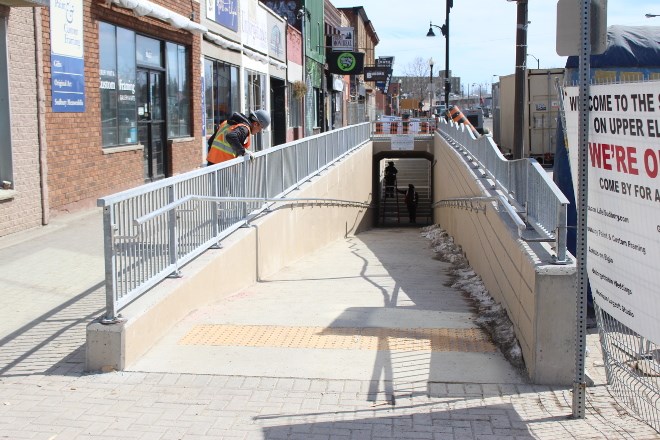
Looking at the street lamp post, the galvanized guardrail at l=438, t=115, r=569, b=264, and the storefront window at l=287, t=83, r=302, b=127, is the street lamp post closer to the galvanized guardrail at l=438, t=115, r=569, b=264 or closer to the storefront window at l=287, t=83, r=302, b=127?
the galvanized guardrail at l=438, t=115, r=569, b=264

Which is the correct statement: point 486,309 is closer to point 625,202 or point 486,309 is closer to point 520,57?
point 625,202

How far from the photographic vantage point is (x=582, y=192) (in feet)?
16.0

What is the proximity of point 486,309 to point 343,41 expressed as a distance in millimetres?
36659

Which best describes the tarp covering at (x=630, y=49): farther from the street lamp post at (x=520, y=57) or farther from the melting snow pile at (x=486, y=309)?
the melting snow pile at (x=486, y=309)

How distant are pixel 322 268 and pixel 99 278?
4.80 m

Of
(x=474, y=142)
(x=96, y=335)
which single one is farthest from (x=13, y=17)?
(x=474, y=142)

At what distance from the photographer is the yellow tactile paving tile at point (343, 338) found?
20.6ft

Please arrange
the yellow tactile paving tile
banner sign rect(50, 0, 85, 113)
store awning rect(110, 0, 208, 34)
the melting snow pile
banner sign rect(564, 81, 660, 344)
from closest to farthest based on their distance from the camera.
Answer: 1. banner sign rect(564, 81, 660, 344)
2. the melting snow pile
3. the yellow tactile paving tile
4. banner sign rect(50, 0, 85, 113)
5. store awning rect(110, 0, 208, 34)

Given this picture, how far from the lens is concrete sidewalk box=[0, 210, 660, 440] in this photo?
4.73 meters

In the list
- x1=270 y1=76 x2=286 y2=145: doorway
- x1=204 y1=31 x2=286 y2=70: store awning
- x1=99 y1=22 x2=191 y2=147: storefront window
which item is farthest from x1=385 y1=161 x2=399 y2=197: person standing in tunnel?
x1=99 y1=22 x2=191 y2=147: storefront window

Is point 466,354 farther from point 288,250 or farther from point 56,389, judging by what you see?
point 288,250

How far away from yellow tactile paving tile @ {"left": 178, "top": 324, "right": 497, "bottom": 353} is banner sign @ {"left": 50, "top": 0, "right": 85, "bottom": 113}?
5.75 metres

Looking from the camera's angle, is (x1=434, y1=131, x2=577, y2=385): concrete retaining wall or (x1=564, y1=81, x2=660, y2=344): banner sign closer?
(x1=564, y1=81, x2=660, y2=344): banner sign

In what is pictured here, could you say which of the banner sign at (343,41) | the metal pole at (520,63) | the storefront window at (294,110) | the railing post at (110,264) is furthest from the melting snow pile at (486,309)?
the banner sign at (343,41)
